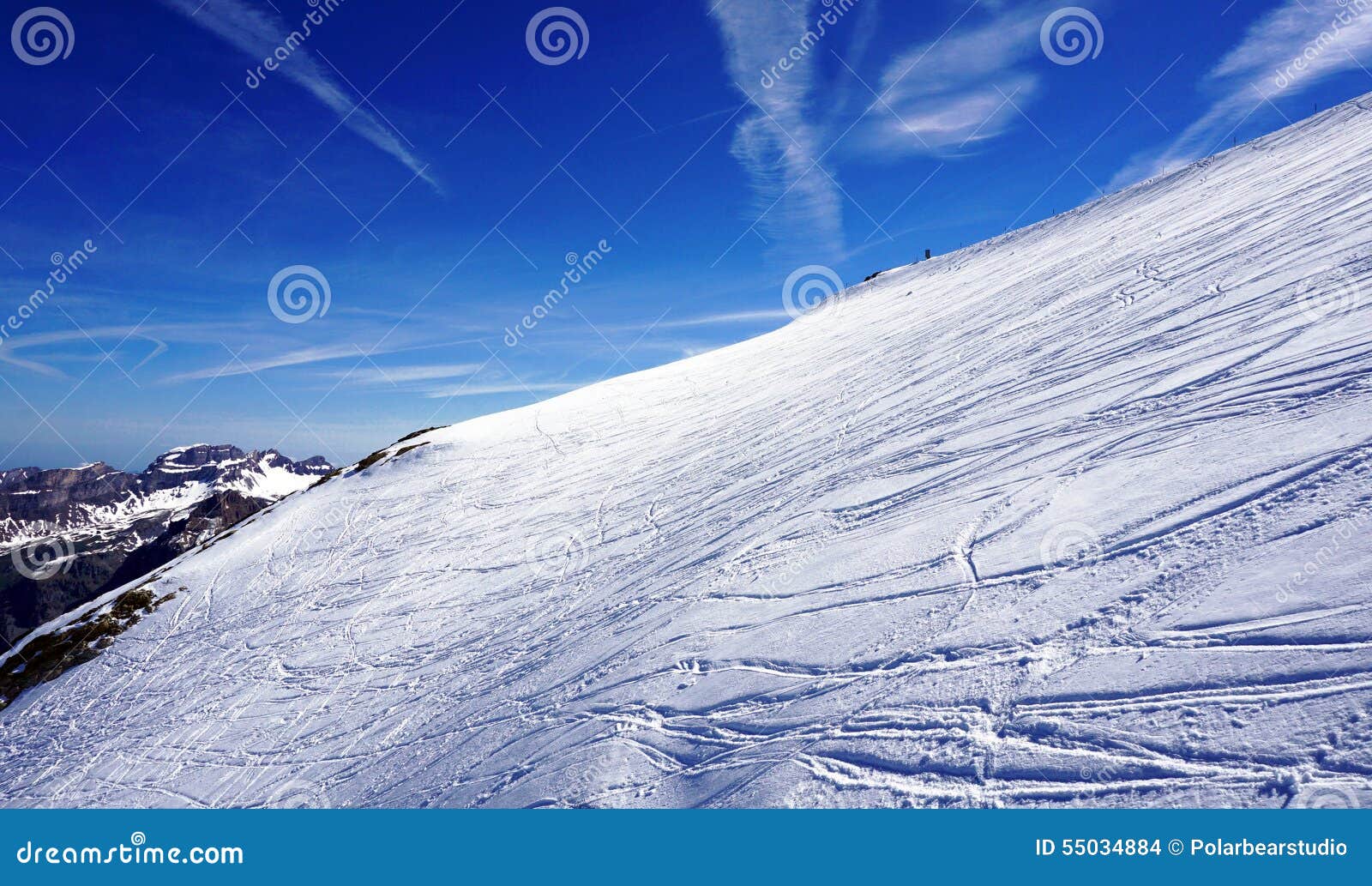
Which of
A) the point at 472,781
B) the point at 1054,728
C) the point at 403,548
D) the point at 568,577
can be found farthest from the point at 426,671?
the point at 1054,728

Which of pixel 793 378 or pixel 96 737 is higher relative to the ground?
pixel 793 378

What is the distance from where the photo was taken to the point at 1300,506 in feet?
14.9

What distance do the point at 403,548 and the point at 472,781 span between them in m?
10.5

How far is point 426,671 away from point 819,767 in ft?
23.5

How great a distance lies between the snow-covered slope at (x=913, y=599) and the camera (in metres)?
3.87

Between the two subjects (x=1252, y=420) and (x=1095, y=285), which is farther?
(x=1095, y=285)

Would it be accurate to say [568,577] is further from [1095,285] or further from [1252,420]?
[1095,285]

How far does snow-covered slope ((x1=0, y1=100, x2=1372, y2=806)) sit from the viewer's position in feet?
12.7

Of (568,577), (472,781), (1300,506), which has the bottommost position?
(472,781)

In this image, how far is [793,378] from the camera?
58.7 ft

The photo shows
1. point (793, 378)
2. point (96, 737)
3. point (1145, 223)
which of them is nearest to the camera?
point (96, 737)

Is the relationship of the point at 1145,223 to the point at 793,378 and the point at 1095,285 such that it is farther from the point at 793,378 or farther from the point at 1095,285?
the point at 793,378

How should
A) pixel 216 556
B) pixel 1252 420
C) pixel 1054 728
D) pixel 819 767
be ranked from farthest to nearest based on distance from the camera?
pixel 216 556 < pixel 1252 420 < pixel 819 767 < pixel 1054 728

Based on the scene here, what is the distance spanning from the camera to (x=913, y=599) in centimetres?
565
